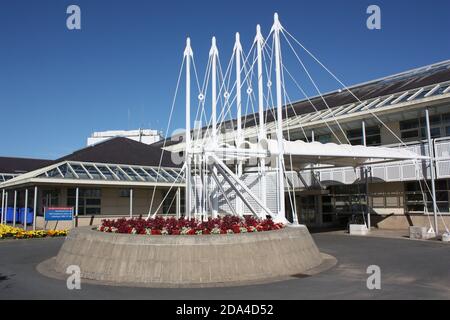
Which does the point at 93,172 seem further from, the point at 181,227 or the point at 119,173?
the point at 181,227

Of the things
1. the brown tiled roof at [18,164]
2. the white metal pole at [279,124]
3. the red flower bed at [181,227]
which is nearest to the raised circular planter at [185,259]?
the red flower bed at [181,227]

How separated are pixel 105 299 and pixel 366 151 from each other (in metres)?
14.7

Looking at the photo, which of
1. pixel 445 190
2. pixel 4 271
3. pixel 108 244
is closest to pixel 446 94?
pixel 445 190

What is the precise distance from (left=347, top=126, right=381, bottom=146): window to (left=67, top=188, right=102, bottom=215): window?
18.2m

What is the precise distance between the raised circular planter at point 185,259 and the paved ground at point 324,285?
0.69 m

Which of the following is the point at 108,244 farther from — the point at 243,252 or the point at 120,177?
the point at 120,177

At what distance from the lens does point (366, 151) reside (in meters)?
19.7

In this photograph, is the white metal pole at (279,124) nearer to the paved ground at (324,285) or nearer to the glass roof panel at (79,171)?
the paved ground at (324,285)

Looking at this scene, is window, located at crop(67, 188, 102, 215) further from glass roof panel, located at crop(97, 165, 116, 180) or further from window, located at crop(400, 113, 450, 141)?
window, located at crop(400, 113, 450, 141)

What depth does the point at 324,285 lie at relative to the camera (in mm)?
9500

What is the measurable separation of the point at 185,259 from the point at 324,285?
10.6 feet

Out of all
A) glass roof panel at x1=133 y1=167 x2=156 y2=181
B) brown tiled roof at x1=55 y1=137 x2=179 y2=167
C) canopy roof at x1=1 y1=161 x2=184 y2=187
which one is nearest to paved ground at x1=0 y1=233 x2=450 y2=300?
canopy roof at x1=1 y1=161 x2=184 y2=187

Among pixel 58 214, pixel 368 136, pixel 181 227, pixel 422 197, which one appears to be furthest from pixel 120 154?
pixel 181 227

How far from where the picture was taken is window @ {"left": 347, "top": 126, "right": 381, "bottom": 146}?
96.4ft
